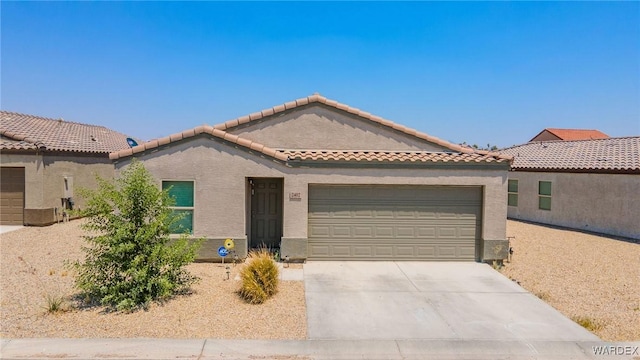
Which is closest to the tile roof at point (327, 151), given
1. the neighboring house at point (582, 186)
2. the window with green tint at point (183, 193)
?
the window with green tint at point (183, 193)

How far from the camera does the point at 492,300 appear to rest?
873 centimetres

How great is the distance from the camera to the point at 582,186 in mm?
17734

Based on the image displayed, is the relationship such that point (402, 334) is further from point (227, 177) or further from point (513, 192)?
point (513, 192)

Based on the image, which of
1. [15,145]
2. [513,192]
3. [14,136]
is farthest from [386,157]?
[14,136]

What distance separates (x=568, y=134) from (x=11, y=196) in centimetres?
5627

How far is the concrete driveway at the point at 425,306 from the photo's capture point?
7043 mm

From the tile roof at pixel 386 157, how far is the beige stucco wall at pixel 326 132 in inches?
25.9

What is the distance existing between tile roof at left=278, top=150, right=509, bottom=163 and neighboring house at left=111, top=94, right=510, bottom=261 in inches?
1.2

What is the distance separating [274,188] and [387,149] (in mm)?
3906

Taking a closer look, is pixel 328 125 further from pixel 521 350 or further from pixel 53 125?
pixel 53 125

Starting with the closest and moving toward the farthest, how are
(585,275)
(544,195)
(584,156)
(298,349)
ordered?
1. (298,349)
2. (585,275)
3. (584,156)
4. (544,195)

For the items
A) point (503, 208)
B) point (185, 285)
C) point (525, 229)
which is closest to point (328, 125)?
point (503, 208)

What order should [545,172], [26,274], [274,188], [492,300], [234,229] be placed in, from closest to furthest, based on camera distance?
[492,300] < [26,274] < [234,229] < [274,188] < [545,172]

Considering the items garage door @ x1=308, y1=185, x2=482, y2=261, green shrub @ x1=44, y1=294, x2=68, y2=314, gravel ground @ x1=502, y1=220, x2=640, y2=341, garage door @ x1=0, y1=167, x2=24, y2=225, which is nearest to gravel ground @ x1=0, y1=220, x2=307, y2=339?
green shrub @ x1=44, y1=294, x2=68, y2=314
